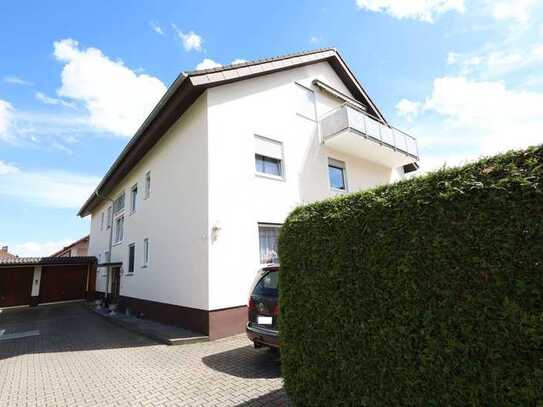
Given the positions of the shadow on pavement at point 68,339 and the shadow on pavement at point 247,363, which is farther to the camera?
the shadow on pavement at point 68,339

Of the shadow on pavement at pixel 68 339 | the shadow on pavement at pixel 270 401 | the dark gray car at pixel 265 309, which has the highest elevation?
the dark gray car at pixel 265 309

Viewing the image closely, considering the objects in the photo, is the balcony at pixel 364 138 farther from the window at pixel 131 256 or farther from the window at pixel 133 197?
the window at pixel 131 256

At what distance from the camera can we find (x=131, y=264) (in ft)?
47.4

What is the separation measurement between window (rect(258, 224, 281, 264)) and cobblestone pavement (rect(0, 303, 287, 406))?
248 centimetres

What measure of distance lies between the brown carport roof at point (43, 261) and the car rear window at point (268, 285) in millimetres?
22058

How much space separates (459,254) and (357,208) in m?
1.07

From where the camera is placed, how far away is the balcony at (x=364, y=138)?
1152cm

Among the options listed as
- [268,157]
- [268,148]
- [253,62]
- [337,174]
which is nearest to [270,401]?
[268,157]

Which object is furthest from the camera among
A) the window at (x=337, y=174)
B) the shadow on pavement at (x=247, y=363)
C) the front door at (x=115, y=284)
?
the front door at (x=115, y=284)

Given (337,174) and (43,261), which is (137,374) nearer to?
(337,174)

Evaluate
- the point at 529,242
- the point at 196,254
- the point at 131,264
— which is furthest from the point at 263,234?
the point at 131,264

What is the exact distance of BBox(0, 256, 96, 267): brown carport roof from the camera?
20.6 m

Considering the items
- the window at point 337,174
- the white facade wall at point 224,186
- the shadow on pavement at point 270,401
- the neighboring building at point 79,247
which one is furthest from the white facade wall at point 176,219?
the neighboring building at point 79,247

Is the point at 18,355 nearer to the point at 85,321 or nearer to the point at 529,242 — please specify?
the point at 85,321
